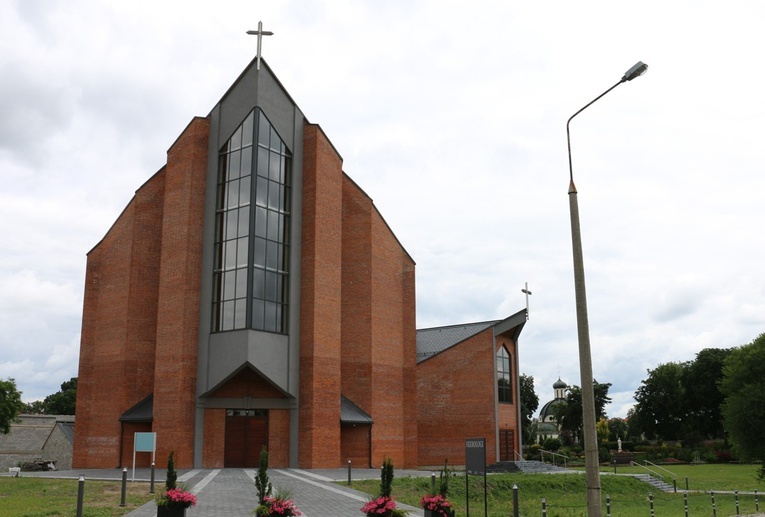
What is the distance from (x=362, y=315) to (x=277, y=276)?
20.7ft

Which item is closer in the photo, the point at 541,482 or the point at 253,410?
the point at 541,482

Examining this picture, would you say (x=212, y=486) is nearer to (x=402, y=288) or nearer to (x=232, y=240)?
(x=232, y=240)

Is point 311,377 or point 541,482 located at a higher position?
point 311,377

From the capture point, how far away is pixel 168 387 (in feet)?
110

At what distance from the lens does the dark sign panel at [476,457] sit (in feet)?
50.2

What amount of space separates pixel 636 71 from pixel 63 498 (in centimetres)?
1881

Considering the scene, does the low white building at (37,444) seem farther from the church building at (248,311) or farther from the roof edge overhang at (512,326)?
the roof edge overhang at (512,326)

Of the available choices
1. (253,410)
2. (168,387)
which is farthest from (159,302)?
(253,410)

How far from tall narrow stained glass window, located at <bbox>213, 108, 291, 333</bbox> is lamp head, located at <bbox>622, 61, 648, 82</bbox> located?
82.5ft

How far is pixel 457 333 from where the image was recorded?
50.4m

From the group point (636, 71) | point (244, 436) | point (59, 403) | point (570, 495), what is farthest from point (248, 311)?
point (59, 403)

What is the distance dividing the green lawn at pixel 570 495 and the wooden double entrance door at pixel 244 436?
1014 centimetres

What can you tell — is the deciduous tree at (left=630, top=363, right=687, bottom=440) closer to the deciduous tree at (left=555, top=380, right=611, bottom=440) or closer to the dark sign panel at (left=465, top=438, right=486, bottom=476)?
the deciduous tree at (left=555, top=380, right=611, bottom=440)

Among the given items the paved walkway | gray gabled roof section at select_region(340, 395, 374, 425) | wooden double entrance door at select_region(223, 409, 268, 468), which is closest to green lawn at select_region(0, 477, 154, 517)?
the paved walkway
